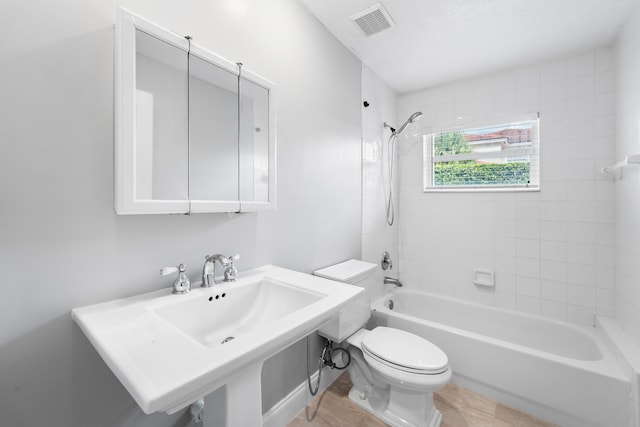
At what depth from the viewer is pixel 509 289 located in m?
2.32

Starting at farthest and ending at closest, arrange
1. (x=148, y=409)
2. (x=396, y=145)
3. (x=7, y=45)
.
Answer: (x=396, y=145), (x=7, y=45), (x=148, y=409)

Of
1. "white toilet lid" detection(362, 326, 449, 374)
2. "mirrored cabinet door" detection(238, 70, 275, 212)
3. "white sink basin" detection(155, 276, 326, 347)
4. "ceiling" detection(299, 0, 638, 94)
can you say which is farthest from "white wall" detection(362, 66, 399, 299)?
A: "white sink basin" detection(155, 276, 326, 347)

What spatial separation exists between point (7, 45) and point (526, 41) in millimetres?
2700

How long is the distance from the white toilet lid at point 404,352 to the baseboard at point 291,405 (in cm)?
44

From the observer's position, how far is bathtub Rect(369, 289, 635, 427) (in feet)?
4.81

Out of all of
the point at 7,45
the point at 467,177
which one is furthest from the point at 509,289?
the point at 7,45

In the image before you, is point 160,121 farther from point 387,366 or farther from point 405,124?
point 405,124

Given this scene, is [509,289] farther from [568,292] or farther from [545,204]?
[545,204]

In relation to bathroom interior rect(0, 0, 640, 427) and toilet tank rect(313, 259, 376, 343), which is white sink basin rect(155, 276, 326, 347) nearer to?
bathroom interior rect(0, 0, 640, 427)

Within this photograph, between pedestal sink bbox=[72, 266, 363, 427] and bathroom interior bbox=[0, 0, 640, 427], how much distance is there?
7 cm

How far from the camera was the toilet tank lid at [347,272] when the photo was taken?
166cm

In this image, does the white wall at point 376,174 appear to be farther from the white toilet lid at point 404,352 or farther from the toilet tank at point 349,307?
the white toilet lid at point 404,352

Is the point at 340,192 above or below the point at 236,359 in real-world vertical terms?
above

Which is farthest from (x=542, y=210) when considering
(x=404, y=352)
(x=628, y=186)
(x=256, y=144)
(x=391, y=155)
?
(x=256, y=144)
